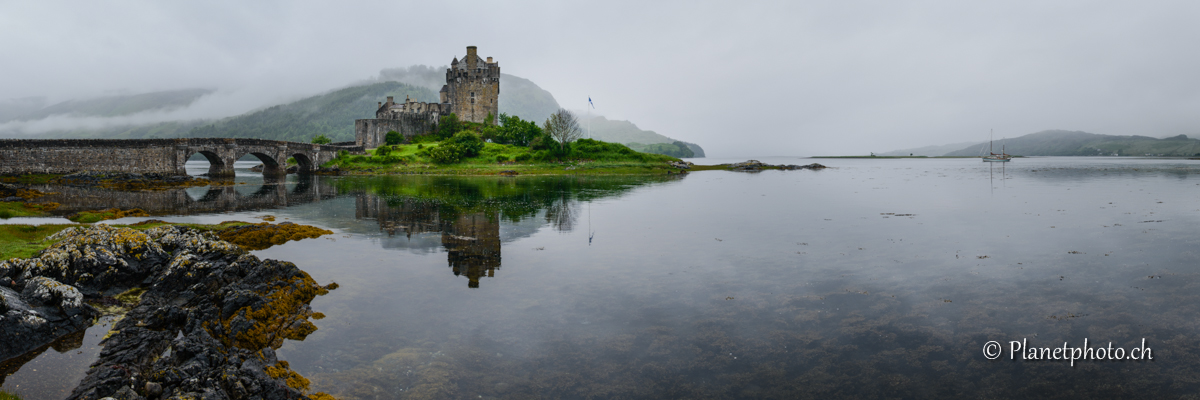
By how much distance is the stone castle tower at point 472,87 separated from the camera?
111812 millimetres

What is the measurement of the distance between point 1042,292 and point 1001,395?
7116 millimetres

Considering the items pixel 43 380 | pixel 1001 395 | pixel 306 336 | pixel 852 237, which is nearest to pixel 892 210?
pixel 852 237

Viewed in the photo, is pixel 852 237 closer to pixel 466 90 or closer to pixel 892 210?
pixel 892 210

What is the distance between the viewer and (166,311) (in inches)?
440

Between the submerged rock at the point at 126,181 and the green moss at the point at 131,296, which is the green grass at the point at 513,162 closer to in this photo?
the submerged rock at the point at 126,181

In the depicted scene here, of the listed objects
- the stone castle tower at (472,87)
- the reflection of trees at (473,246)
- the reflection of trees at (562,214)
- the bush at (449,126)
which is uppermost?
the stone castle tower at (472,87)

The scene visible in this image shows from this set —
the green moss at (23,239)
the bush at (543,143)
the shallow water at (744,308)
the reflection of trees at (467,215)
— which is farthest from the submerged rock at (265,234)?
the bush at (543,143)

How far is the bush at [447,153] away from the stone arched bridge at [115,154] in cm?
2436

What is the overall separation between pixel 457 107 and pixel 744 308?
107692mm

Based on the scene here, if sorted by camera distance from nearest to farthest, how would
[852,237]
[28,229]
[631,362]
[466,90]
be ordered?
[631,362] → [28,229] → [852,237] → [466,90]

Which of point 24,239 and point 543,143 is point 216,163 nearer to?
point 543,143

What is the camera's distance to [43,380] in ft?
29.3

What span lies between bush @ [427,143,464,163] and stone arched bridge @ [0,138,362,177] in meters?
24.4

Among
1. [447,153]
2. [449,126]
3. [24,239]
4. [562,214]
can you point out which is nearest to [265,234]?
[24,239]
